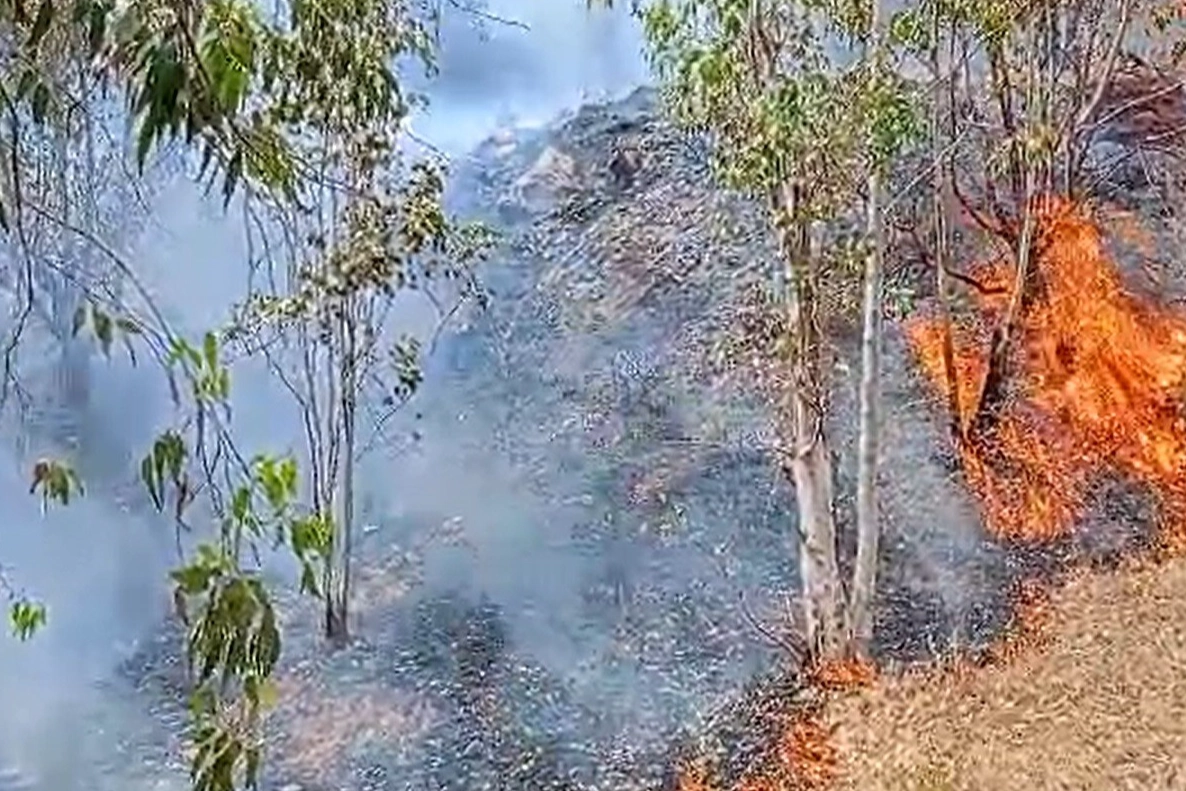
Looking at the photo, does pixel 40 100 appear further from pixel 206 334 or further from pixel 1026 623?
pixel 1026 623

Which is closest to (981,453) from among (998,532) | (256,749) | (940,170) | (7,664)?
(998,532)

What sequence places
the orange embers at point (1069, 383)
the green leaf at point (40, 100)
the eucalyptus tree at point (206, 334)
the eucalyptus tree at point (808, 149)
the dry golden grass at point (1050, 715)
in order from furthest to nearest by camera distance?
the orange embers at point (1069, 383) < the eucalyptus tree at point (808, 149) < the dry golden grass at point (1050, 715) < the green leaf at point (40, 100) < the eucalyptus tree at point (206, 334)

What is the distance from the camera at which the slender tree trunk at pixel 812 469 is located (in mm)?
5676

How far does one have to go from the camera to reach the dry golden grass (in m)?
5.02

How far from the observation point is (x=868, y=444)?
581 cm

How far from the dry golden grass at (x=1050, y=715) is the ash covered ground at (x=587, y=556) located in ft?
1.03

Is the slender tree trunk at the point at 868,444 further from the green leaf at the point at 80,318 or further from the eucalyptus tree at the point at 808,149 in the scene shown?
the green leaf at the point at 80,318

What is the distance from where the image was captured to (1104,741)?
518 centimetres

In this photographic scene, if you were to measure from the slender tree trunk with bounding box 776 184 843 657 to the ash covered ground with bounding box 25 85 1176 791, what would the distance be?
25 cm

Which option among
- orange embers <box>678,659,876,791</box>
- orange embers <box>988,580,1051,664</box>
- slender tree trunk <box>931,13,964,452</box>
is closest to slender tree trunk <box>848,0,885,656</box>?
orange embers <box>678,659,876,791</box>

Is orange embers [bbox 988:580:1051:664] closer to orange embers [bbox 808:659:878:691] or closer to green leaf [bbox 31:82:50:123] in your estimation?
orange embers [bbox 808:659:878:691]

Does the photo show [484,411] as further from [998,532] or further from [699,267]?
[998,532]

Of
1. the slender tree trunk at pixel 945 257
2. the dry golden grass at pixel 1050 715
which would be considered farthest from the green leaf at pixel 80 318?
the slender tree trunk at pixel 945 257

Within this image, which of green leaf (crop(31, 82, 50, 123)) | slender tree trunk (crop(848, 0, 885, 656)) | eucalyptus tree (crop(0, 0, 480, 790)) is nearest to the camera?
eucalyptus tree (crop(0, 0, 480, 790))
